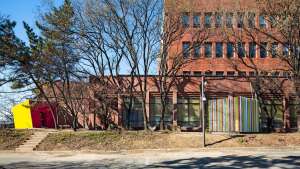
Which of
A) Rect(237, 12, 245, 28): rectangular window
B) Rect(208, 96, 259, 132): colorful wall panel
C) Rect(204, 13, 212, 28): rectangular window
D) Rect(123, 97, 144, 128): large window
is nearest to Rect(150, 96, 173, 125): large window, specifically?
Rect(123, 97, 144, 128): large window

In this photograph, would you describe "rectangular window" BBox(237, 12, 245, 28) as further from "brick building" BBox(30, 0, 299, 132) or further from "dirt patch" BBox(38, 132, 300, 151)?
"dirt patch" BBox(38, 132, 300, 151)

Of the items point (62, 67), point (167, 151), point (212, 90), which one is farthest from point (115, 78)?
point (167, 151)

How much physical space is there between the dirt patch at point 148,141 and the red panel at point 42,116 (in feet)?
45.6

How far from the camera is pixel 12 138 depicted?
39.7m

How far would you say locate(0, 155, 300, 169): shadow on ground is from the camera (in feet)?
81.0

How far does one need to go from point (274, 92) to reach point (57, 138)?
20.6 m

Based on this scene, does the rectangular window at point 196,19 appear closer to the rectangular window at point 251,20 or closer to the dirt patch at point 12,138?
the rectangular window at point 251,20

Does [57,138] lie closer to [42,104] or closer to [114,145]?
[114,145]

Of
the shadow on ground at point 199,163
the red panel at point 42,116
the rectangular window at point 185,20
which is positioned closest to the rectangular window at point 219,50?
the rectangular window at point 185,20

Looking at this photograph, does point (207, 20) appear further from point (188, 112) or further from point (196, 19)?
point (188, 112)

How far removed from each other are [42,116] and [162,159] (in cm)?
2813

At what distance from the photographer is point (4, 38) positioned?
140ft

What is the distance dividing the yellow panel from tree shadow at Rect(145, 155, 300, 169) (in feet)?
92.5

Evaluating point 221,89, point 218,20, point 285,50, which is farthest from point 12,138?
point 285,50
